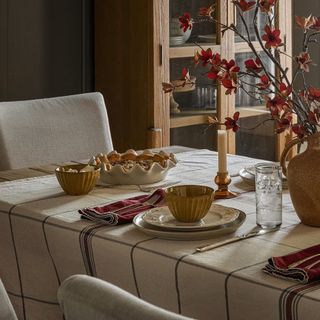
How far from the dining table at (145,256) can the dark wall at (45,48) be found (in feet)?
4.38

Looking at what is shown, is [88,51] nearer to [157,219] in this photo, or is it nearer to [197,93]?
[197,93]

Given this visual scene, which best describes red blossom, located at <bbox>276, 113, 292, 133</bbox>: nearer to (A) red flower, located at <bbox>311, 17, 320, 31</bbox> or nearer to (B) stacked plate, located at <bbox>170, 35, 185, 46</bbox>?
(A) red flower, located at <bbox>311, 17, 320, 31</bbox>

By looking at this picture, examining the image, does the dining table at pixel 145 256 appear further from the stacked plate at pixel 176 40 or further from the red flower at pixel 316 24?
the stacked plate at pixel 176 40

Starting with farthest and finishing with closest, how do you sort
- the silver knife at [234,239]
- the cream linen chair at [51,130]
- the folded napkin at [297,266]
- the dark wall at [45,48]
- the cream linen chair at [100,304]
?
the dark wall at [45,48]
the cream linen chair at [51,130]
the silver knife at [234,239]
the folded napkin at [297,266]
the cream linen chair at [100,304]

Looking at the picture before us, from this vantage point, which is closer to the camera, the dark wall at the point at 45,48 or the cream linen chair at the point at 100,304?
the cream linen chair at the point at 100,304

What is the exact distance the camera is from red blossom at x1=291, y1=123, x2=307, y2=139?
6.11 ft

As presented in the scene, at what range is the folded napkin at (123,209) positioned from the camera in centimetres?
194

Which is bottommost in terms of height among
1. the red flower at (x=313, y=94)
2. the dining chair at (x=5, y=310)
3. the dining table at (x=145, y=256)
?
the dining table at (x=145, y=256)

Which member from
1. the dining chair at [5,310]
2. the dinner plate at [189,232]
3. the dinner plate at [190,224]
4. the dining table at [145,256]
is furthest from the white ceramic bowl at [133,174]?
→ the dining chair at [5,310]

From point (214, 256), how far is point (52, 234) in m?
0.45

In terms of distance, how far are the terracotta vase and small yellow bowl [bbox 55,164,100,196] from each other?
1.79 feet

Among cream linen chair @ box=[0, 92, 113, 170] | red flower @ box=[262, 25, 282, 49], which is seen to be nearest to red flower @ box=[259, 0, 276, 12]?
red flower @ box=[262, 25, 282, 49]

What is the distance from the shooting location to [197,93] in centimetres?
395

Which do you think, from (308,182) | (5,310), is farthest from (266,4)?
(5,310)
